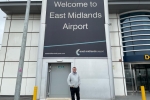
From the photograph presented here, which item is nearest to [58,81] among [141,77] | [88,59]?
[88,59]

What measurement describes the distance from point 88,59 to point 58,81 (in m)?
2.43

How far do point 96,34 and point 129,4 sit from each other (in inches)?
156

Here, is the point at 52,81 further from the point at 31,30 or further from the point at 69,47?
the point at 31,30

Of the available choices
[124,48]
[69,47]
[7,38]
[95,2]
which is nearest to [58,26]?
[69,47]

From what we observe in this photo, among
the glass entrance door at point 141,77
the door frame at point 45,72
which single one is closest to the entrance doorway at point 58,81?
the door frame at point 45,72

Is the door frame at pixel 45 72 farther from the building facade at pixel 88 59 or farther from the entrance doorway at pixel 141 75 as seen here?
the entrance doorway at pixel 141 75

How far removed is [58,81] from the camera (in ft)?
31.0

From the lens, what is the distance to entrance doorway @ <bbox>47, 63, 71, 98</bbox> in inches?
364

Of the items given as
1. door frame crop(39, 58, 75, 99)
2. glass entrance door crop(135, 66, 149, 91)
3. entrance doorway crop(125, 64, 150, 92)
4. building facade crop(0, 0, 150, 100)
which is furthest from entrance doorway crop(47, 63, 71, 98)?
glass entrance door crop(135, 66, 149, 91)

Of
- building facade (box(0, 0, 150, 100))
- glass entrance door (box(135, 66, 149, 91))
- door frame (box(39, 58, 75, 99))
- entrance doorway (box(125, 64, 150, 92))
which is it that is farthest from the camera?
glass entrance door (box(135, 66, 149, 91))

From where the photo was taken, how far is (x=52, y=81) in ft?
31.0

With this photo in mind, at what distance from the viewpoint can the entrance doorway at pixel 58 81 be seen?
364 inches

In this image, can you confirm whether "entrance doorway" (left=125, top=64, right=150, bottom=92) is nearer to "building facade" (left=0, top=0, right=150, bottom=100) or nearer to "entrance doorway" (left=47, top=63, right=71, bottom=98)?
"building facade" (left=0, top=0, right=150, bottom=100)

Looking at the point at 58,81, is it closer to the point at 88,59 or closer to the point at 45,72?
the point at 45,72
